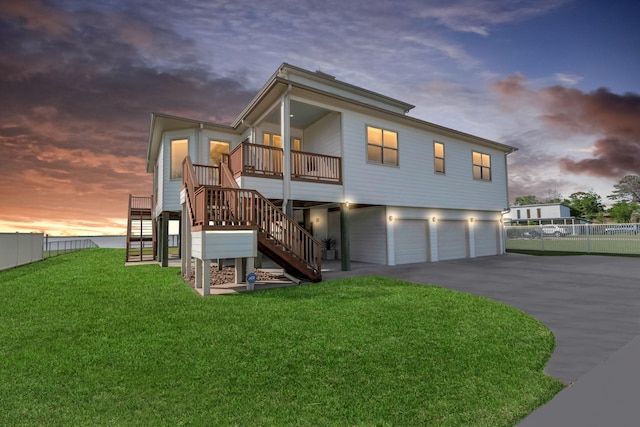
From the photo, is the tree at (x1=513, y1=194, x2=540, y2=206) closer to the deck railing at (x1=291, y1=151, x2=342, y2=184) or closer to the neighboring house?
the neighboring house

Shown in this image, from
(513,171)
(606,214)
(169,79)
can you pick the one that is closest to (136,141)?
(169,79)

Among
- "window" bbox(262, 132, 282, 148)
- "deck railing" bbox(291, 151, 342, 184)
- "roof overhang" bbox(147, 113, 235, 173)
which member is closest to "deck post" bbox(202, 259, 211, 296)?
"deck railing" bbox(291, 151, 342, 184)

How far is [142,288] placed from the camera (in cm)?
849

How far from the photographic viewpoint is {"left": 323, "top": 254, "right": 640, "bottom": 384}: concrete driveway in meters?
4.08

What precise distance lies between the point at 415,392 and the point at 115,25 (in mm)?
14660

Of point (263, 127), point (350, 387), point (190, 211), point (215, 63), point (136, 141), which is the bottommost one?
point (350, 387)

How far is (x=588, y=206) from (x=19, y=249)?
8337 cm

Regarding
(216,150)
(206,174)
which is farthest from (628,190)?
(206,174)

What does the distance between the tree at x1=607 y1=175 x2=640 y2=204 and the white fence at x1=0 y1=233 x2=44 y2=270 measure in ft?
304

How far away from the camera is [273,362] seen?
372 centimetres

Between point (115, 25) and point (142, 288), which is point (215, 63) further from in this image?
point (142, 288)

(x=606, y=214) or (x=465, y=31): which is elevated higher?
(x=465, y=31)

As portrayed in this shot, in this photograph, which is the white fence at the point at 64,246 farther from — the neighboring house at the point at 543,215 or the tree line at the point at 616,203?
the tree line at the point at 616,203

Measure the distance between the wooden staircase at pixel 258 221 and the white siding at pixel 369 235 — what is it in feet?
16.7
